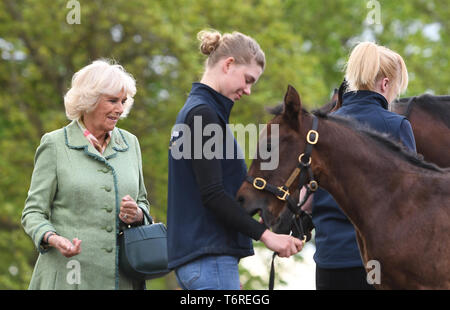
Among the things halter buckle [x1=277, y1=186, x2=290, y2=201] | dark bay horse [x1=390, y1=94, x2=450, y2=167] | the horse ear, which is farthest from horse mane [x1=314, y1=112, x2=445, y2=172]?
dark bay horse [x1=390, y1=94, x2=450, y2=167]

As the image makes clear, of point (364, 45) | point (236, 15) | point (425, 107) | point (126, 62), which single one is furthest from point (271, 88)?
point (364, 45)

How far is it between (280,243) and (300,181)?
47cm

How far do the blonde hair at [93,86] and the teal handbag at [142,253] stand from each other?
32.5 inches

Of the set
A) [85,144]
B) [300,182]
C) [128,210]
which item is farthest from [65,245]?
[300,182]

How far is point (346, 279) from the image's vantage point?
469 cm

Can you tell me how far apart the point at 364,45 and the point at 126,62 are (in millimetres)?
9791

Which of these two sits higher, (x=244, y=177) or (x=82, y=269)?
(x=244, y=177)

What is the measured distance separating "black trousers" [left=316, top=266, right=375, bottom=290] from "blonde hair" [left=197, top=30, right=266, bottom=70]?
1.51 m

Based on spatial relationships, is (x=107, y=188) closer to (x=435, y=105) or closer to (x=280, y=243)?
(x=280, y=243)

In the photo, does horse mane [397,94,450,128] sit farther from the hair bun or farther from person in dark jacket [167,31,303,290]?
the hair bun

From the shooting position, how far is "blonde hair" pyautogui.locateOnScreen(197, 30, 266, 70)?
4.04 metres

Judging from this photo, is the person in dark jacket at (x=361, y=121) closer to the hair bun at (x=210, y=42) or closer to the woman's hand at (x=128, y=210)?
the hair bun at (x=210, y=42)
